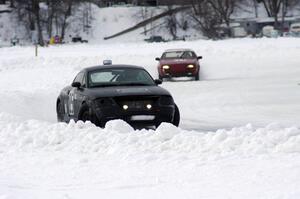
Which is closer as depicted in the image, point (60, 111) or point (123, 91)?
point (123, 91)

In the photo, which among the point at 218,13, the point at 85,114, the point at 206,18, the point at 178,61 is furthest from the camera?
the point at 218,13

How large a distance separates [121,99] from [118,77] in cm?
132

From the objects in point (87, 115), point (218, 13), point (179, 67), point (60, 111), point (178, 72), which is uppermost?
point (87, 115)

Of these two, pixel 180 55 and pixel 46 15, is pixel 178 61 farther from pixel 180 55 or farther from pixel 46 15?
pixel 46 15

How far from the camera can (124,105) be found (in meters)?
12.4

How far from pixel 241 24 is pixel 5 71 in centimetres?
5344

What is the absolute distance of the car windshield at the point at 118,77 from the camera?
529 inches

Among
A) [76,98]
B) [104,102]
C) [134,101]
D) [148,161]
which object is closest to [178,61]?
[76,98]

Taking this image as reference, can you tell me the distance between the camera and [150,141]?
938 cm

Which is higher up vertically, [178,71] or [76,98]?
[76,98]

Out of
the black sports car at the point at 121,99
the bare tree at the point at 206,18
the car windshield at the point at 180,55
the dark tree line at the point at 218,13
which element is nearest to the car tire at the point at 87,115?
the black sports car at the point at 121,99

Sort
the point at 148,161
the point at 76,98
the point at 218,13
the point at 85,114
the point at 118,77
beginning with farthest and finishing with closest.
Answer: the point at 218,13, the point at 118,77, the point at 76,98, the point at 85,114, the point at 148,161

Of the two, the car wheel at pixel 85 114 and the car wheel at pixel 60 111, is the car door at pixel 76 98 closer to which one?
the car wheel at pixel 85 114

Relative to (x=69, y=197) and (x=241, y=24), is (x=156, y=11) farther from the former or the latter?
(x=69, y=197)
